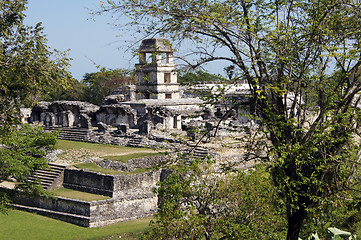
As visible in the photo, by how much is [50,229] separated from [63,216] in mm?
1012

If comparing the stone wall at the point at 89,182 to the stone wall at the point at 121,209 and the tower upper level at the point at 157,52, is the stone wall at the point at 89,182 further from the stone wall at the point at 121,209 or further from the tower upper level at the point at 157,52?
the tower upper level at the point at 157,52

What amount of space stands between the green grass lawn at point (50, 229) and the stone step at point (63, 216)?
0.61 feet

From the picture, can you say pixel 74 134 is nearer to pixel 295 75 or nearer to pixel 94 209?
pixel 94 209

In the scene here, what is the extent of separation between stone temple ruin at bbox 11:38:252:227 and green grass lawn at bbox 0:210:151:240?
38 cm

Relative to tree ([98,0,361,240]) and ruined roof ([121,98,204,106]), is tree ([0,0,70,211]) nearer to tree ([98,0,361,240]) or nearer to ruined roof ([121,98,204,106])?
tree ([98,0,361,240])

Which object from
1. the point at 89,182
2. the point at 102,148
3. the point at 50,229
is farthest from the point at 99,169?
the point at 102,148

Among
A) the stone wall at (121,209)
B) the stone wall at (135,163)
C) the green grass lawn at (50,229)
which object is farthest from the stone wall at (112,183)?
the green grass lawn at (50,229)

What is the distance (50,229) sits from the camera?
14.6 meters

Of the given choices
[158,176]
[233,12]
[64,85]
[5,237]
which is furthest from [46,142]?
[233,12]

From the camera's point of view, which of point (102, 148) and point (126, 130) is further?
point (126, 130)

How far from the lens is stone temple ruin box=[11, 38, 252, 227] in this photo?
15.2 metres

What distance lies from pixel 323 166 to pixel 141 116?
18.8 metres

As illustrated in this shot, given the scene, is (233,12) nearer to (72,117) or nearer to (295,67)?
(295,67)

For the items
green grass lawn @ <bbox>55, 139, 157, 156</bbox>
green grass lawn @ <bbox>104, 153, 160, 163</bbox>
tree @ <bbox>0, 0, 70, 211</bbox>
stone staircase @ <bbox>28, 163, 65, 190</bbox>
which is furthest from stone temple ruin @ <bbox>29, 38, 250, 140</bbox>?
tree @ <bbox>0, 0, 70, 211</bbox>
